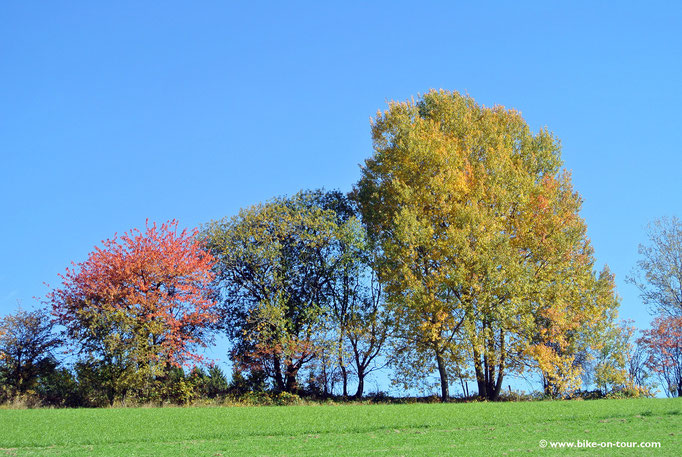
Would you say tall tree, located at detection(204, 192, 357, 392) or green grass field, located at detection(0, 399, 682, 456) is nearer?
green grass field, located at detection(0, 399, 682, 456)

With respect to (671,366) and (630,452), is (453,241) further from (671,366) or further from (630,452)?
(671,366)

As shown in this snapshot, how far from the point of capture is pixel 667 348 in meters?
35.5

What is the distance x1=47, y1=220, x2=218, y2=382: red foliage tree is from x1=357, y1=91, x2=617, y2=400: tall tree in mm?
10097

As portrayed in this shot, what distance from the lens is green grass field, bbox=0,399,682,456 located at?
47.8 feet

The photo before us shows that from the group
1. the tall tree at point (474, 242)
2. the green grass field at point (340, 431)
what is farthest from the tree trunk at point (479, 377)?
the green grass field at point (340, 431)

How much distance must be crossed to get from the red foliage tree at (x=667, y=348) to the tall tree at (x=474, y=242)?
627 cm

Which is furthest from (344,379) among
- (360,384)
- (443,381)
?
(443,381)

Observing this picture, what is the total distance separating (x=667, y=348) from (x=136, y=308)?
3177cm

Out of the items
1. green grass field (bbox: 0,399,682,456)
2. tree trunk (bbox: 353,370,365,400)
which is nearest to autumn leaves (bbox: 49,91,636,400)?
tree trunk (bbox: 353,370,365,400)

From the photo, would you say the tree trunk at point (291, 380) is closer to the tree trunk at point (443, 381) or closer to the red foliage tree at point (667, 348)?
the tree trunk at point (443, 381)

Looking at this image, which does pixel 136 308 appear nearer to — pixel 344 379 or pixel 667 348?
pixel 344 379

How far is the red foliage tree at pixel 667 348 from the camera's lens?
34906mm

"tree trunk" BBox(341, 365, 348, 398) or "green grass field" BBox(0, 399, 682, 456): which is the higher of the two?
"tree trunk" BBox(341, 365, 348, 398)

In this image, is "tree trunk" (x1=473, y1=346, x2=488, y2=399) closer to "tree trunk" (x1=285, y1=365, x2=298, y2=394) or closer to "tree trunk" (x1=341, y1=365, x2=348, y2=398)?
"tree trunk" (x1=341, y1=365, x2=348, y2=398)
